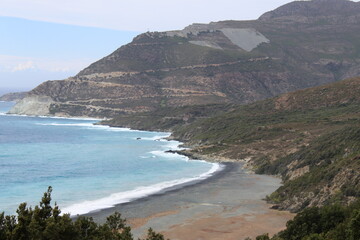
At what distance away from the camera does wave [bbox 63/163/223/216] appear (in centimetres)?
5228

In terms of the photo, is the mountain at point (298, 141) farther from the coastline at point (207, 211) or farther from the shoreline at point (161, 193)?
the shoreline at point (161, 193)

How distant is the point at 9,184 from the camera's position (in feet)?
221

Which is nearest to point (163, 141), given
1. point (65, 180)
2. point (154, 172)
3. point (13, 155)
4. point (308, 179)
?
point (13, 155)

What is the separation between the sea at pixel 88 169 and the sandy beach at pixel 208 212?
3426 mm

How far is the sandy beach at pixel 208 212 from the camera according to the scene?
144 ft

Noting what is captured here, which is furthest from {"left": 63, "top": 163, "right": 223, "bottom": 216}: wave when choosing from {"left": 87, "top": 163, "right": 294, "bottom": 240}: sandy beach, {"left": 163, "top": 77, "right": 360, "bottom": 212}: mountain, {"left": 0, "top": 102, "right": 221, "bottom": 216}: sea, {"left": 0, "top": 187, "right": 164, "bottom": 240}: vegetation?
{"left": 0, "top": 187, "right": 164, "bottom": 240}: vegetation

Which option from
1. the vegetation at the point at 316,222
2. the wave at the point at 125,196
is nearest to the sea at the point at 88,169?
the wave at the point at 125,196

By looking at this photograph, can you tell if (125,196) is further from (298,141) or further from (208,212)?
(298,141)

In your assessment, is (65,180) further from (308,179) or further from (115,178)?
(308,179)

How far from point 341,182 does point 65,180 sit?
121 ft

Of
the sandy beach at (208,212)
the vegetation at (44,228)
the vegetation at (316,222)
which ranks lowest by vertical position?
the sandy beach at (208,212)

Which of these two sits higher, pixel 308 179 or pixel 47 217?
pixel 47 217

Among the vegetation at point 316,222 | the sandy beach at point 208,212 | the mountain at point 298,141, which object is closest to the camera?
the vegetation at point 316,222

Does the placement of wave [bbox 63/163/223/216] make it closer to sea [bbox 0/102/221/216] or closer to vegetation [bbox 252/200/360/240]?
sea [bbox 0/102/221/216]
